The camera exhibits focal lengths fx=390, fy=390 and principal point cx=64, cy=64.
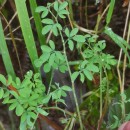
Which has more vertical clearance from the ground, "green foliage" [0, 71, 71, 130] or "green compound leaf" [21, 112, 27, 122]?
"green foliage" [0, 71, 71, 130]

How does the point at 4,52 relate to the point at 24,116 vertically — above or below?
above

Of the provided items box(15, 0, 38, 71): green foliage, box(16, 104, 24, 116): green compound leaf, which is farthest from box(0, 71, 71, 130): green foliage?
box(15, 0, 38, 71): green foliage

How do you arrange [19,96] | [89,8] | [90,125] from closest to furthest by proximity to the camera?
[19,96]
[90,125]
[89,8]

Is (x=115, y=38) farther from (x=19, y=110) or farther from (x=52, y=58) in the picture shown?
(x=19, y=110)

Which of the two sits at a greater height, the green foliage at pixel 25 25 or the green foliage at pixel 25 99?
→ the green foliage at pixel 25 25

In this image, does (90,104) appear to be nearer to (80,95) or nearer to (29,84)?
(80,95)

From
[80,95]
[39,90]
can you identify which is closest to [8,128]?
[80,95]

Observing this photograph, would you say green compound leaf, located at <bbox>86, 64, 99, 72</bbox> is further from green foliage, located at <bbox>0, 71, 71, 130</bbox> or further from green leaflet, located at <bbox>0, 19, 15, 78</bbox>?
green leaflet, located at <bbox>0, 19, 15, 78</bbox>

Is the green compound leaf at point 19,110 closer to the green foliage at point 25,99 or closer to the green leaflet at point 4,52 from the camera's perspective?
the green foliage at point 25,99

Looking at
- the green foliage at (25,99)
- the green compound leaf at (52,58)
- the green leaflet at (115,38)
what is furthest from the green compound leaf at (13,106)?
the green leaflet at (115,38)

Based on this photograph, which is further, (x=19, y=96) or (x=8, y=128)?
(x=8, y=128)

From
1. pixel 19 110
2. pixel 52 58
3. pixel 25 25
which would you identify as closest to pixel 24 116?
pixel 19 110
